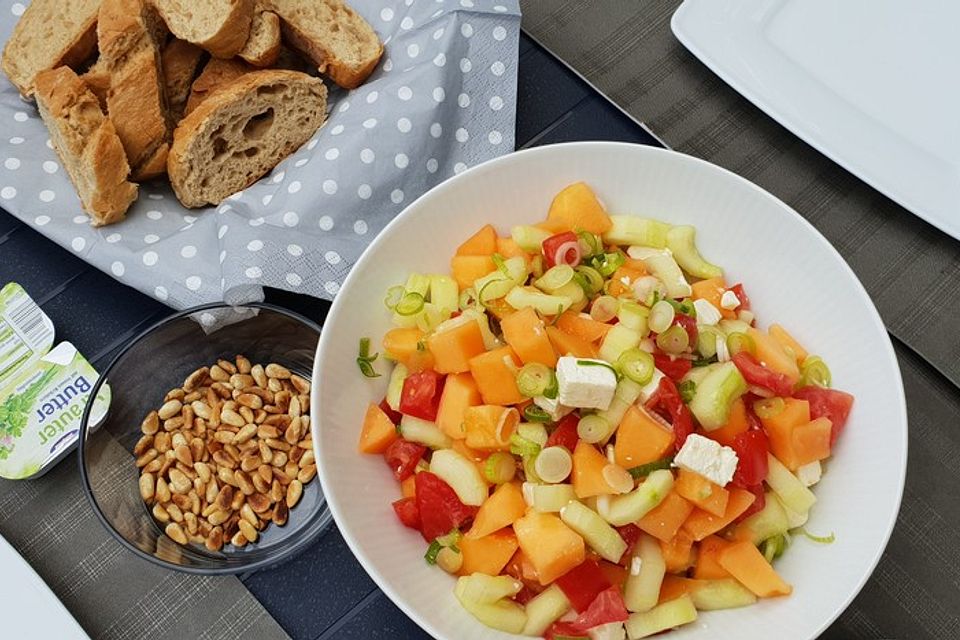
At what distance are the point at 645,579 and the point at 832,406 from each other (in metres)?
0.32

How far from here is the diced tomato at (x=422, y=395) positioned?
1.17m

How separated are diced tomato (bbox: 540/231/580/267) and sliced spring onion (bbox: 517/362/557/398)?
0.58 ft

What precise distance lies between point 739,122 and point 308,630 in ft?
3.55

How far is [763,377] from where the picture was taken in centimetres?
113

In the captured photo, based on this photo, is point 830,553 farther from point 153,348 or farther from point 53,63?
point 53,63

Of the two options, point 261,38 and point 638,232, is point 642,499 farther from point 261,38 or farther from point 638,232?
point 261,38

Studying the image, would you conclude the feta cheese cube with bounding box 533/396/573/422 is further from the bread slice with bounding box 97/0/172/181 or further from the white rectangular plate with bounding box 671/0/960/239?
the bread slice with bounding box 97/0/172/181

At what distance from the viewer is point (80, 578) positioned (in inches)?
51.8

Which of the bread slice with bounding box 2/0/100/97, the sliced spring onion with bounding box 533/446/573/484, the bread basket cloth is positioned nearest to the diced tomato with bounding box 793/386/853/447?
the sliced spring onion with bounding box 533/446/573/484

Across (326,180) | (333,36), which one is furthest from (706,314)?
(333,36)

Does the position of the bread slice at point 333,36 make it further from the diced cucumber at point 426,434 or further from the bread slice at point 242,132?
the diced cucumber at point 426,434

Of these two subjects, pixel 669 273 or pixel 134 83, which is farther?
pixel 134 83

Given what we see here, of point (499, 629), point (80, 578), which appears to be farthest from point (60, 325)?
point (499, 629)

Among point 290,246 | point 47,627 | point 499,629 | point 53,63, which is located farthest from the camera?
point 53,63
